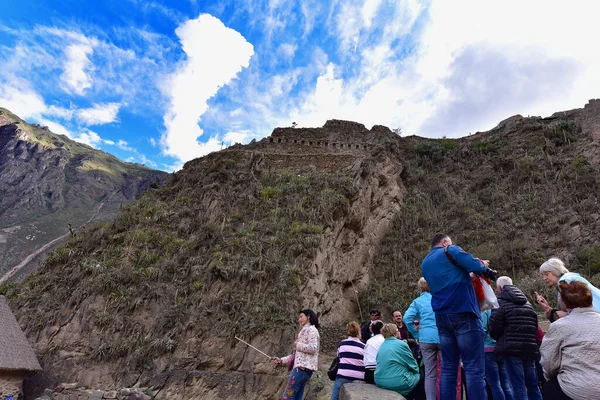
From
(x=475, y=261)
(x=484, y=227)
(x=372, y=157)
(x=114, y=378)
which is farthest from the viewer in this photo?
(x=372, y=157)

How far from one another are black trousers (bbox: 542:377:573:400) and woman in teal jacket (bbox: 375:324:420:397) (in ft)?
6.45

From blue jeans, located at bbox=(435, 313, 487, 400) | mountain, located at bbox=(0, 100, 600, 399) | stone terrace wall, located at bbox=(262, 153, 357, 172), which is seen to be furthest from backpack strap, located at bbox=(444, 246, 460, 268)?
stone terrace wall, located at bbox=(262, 153, 357, 172)

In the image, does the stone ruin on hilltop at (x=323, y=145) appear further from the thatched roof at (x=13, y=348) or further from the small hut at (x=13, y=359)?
the small hut at (x=13, y=359)

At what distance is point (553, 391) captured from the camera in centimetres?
321

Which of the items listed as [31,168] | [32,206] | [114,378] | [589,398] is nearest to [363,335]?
[589,398]

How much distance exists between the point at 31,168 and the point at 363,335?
9170 cm

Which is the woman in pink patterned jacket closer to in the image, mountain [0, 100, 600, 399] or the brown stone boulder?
the brown stone boulder

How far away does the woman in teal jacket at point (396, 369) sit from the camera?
4988 millimetres

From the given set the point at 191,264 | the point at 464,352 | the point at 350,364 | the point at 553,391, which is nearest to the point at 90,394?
the point at 191,264

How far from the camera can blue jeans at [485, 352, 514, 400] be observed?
16.1ft

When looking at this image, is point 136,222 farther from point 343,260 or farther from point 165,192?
point 343,260

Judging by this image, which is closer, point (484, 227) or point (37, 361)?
point (37, 361)

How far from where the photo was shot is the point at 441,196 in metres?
22.5

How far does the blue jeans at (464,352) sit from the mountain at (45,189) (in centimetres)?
4917
